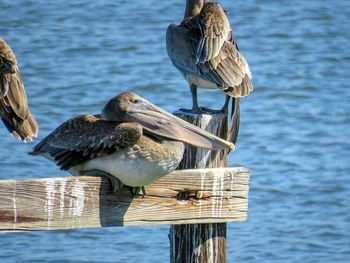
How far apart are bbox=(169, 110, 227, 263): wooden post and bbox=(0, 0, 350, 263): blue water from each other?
3.20 meters

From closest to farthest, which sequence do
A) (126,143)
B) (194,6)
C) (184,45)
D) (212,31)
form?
(126,143) → (212,31) → (184,45) → (194,6)

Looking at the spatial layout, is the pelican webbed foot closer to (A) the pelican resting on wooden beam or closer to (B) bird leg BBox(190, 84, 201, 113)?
(A) the pelican resting on wooden beam

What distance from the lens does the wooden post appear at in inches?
182

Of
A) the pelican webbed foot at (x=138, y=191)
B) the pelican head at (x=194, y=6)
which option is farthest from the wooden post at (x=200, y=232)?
the pelican head at (x=194, y=6)

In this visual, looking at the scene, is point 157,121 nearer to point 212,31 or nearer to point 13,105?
point 13,105

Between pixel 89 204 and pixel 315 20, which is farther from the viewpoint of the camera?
pixel 315 20

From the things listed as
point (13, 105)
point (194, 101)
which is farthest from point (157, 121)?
point (13, 105)

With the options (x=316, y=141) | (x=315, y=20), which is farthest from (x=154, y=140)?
(x=315, y=20)

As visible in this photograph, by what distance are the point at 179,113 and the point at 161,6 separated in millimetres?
12458

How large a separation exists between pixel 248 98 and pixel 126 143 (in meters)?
8.72

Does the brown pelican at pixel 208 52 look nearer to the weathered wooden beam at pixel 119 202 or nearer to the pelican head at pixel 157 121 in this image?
the weathered wooden beam at pixel 119 202

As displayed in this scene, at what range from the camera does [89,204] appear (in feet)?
13.4

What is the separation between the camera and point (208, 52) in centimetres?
636

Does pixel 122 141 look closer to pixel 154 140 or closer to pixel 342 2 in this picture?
pixel 154 140
